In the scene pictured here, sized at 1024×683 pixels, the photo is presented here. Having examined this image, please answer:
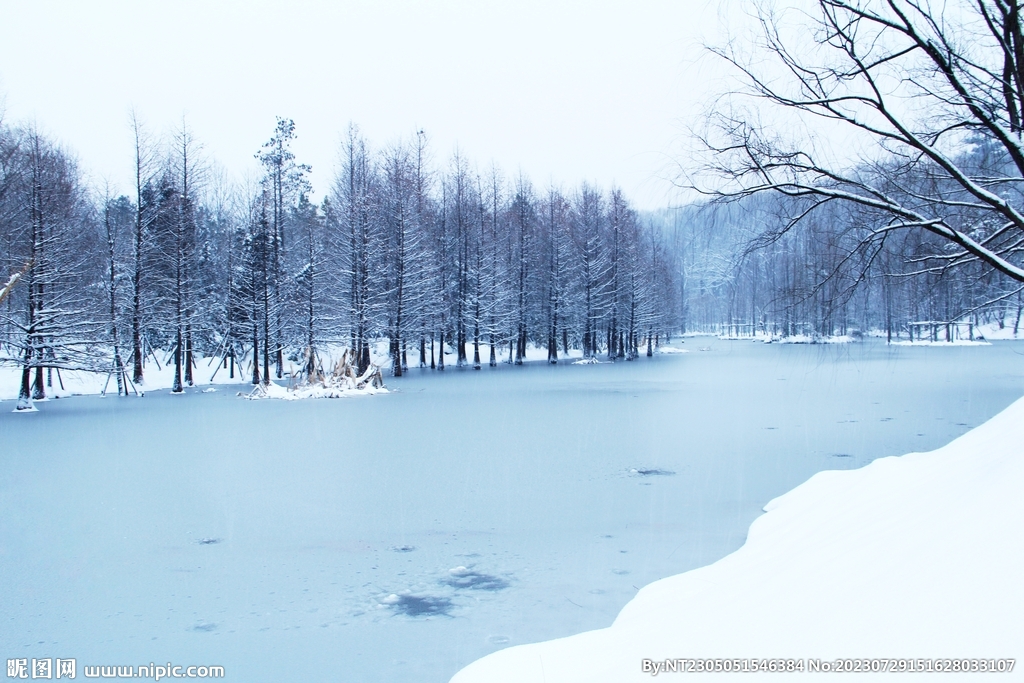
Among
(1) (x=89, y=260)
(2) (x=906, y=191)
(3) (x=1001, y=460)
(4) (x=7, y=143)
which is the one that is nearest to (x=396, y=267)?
(1) (x=89, y=260)

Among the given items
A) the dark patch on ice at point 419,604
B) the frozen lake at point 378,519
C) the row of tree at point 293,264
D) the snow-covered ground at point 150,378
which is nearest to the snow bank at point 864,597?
the frozen lake at point 378,519

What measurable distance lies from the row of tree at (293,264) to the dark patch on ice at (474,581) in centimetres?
1698

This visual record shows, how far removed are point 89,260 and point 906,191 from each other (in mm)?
32155

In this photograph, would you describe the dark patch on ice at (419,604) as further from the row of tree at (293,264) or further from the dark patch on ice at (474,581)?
the row of tree at (293,264)

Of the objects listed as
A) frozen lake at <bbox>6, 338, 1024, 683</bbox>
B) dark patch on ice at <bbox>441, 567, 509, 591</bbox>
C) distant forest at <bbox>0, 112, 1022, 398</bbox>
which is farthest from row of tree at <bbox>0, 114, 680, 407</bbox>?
dark patch on ice at <bbox>441, 567, 509, 591</bbox>

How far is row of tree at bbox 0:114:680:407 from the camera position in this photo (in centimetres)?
2395

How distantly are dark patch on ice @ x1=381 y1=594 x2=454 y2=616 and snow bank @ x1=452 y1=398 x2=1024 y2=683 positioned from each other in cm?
130

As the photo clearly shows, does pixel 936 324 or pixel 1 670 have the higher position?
pixel 936 324

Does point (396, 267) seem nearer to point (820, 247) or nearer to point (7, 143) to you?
point (7, 143)

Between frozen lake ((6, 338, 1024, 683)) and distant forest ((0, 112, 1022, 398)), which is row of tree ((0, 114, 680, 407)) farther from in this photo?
frozen lake ((6, 338, 1024, 683))

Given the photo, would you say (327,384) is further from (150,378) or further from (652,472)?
(652,472)

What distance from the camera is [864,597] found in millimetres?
3068

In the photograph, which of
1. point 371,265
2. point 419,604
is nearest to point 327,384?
point 371,265

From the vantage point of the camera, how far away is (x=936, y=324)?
1011 centimetres
